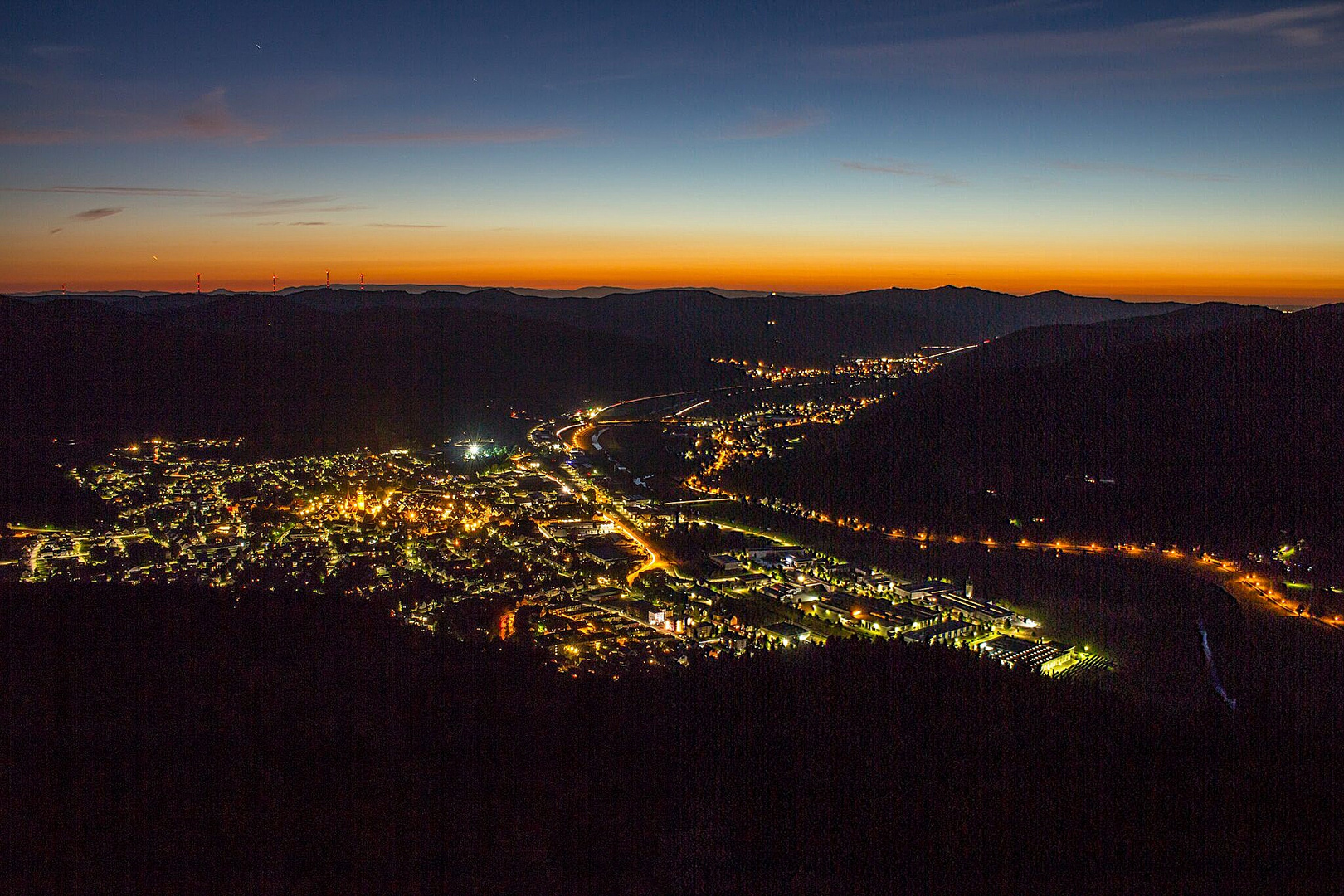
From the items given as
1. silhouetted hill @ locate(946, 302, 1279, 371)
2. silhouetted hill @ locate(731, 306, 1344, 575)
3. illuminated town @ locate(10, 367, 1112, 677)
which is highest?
silhouetted hill @ locate(946, 302, 1279, 371)

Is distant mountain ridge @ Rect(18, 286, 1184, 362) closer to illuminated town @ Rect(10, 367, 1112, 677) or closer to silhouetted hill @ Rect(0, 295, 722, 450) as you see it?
silhouetted hill @ Rect(0, 295, 722, 450)

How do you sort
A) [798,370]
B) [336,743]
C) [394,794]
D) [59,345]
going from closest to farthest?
[394,794] < [336,743] < [59,345] < [798,370]

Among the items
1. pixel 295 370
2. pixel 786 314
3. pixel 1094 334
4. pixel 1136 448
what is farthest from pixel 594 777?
pixel 786 314

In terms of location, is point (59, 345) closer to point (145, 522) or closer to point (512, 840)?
point (145, 522)

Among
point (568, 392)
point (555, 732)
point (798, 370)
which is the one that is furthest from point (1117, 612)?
point (798, 370)

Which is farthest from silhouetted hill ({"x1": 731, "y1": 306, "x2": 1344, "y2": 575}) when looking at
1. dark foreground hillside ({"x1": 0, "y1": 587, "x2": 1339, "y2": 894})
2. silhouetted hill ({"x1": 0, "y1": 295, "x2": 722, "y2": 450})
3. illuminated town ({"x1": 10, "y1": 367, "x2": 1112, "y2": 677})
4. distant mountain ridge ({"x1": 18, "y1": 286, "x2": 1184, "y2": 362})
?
distant mountain ridge ({"x1": 18, "y1": 286, "x2": 1184, "y2": 362})

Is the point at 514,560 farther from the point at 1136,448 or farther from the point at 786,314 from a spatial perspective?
the point at 786,314
